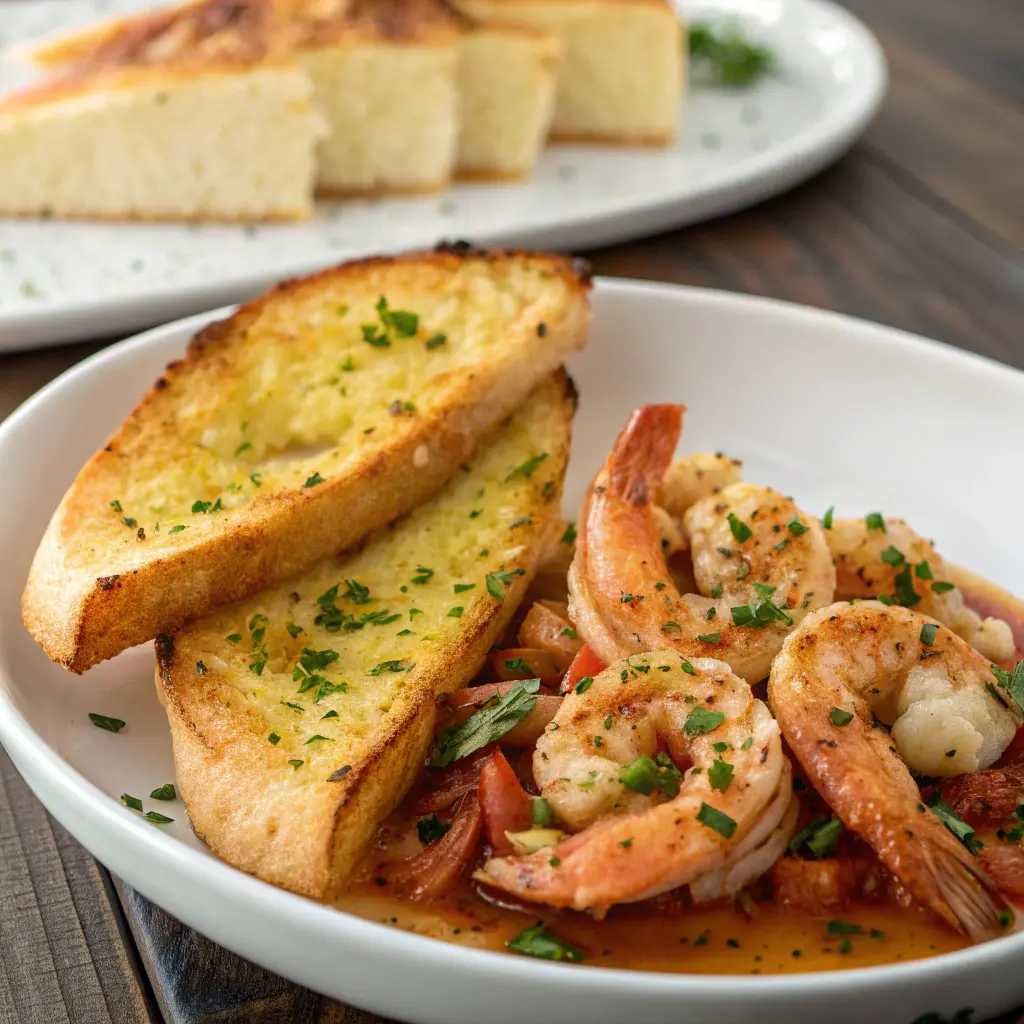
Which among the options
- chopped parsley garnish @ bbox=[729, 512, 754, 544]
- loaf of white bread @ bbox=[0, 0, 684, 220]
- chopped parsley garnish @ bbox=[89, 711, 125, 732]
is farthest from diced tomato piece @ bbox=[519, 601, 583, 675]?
loaf of white bread @ bbox=[0, 0, 684, 220]

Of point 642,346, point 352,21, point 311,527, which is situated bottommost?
point 642,346

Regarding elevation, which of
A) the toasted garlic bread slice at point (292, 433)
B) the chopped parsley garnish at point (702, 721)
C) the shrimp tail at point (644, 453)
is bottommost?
the chopped parsley garnish at point (702, 721)

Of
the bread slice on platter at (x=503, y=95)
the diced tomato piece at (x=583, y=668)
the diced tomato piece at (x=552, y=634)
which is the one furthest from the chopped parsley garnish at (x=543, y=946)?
the bread slice on platter at (x=503, y=95)

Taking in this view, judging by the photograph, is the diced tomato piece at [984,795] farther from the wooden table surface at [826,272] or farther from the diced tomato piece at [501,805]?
the wooden table surface at [826,272]

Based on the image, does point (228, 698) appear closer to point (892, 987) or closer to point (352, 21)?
point (892, 987)

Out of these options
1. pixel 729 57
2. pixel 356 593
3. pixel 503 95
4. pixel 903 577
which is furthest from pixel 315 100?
pixel 903 577

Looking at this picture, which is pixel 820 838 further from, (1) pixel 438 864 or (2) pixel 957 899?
(1) pixel 438 864

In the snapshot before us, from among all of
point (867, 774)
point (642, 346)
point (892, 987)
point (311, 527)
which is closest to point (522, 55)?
point (642, 346)

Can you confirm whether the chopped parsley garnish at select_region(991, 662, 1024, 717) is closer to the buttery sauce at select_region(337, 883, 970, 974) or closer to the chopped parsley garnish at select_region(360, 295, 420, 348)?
the buttery sauce at select_region(337, 883, 970, 974)
